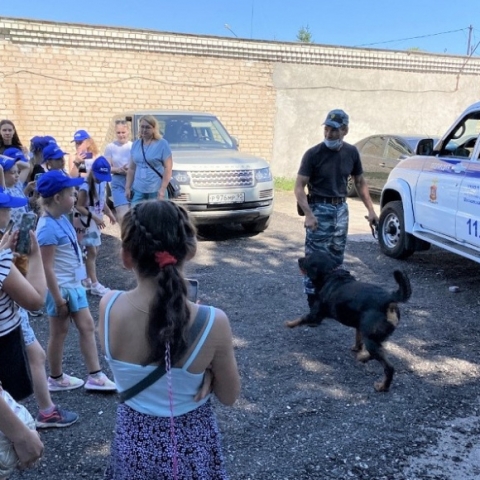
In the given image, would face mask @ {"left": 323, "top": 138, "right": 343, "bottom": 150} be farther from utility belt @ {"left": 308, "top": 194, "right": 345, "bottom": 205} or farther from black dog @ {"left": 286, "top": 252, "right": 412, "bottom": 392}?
black dog @ {"left": 286, "top": 252, "right": 412, "bottom": 392}

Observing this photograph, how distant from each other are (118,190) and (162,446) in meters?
5.86

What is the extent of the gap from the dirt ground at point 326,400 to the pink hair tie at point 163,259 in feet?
5.98

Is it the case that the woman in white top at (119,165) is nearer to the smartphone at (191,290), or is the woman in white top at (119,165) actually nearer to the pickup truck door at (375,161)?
the smartphone at (191,290)

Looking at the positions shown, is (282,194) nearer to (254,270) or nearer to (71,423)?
(254,270)

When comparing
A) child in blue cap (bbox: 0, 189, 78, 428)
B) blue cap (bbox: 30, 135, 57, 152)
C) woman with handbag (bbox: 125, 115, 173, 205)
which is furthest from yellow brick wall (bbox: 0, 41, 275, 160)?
child in blue cap (bbox: 0, 189, 78, 428)

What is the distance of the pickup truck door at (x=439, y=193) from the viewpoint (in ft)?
19.8

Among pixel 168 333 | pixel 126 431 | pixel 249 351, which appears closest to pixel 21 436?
pixel 126 431

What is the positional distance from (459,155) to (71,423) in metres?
5.18

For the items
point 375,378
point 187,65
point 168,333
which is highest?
point 187,65

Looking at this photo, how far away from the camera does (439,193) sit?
634 cm

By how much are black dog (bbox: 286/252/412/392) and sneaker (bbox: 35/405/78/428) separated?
1.98 metres

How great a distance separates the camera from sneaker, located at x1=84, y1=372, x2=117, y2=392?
3.68m

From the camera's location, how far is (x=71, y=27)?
12.2m

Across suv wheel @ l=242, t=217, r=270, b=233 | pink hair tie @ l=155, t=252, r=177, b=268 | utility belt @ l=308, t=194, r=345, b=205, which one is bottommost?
suv wheel @ l=242, t=217, r=270, b=233
